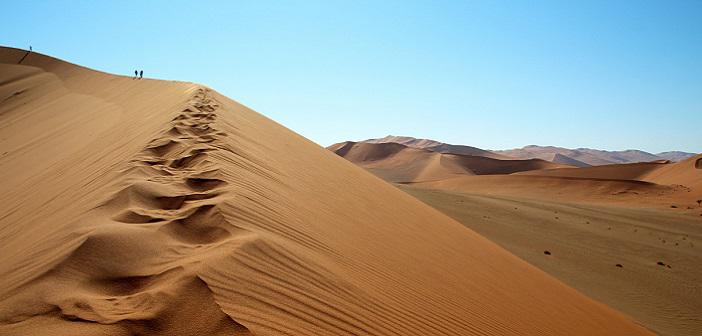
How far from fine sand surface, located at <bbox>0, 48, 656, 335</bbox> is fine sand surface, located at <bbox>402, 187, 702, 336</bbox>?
10.3 ft

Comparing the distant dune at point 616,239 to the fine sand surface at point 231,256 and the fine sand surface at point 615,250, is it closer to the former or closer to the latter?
the fine sand surface at point 615,250

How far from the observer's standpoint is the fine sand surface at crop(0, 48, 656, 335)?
6.61 feet

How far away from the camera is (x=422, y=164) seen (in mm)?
64562

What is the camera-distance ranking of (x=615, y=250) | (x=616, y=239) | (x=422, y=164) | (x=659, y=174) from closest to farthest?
(x=615, y=250)
(x=616, y=239)
(x=659, y=174)
(x=422, y=164)

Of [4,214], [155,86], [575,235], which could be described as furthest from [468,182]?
[4,214]

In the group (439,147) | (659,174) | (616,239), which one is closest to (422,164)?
(659,174)

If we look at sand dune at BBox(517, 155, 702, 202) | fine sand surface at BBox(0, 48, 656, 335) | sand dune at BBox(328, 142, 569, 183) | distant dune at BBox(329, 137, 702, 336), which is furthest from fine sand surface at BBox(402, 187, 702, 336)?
sand dune at BBox(328, 142, 569, 183)

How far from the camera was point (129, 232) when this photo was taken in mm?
2629

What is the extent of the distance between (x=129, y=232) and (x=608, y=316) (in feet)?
16.3

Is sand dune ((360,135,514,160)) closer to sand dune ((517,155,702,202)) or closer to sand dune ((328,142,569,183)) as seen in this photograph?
sand dune ((328,142,569,183))

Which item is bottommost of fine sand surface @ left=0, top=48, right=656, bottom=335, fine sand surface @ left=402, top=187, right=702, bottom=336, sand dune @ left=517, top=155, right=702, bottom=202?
fine sand surface @ left=402, top=187, right=702, bottom=336

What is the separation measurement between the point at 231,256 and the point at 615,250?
12167 millimetres

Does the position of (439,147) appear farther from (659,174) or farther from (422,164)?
(659,174)

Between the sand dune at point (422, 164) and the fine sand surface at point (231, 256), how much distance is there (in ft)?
162
